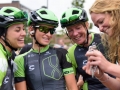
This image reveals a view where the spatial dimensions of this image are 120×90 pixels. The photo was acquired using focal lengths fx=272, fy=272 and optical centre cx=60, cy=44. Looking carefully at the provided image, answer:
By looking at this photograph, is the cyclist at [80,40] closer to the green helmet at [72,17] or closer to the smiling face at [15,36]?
the green helmet at [72,17]

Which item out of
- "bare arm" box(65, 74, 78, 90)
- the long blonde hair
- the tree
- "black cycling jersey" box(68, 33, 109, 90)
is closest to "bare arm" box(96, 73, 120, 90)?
the long blonde hair

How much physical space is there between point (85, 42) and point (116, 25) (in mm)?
1540

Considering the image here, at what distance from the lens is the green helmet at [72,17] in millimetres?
4539

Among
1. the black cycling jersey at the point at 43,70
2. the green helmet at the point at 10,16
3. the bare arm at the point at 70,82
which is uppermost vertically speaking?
the green helmet at the point at 10,16

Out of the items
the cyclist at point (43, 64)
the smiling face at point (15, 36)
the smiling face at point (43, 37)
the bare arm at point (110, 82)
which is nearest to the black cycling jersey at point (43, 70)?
the cyclist at point (43, 64)

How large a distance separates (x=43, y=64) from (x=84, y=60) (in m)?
0.81

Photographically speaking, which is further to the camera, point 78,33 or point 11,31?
point 78,33

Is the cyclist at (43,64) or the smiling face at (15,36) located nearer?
the smiling face at (15,36)

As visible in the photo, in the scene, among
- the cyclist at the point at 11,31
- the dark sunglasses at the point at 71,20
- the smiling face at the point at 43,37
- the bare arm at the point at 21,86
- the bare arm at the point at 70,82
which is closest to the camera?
the cyclist at the point at 11,31

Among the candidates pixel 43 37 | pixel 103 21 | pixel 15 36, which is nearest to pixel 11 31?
pixel 15 36

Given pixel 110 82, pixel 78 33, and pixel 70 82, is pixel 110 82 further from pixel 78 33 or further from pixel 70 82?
pixel 78 33

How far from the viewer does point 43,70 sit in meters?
4.12

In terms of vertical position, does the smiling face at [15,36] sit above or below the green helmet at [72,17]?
below

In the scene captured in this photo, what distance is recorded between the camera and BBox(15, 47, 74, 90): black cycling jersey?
4043 millimetres
